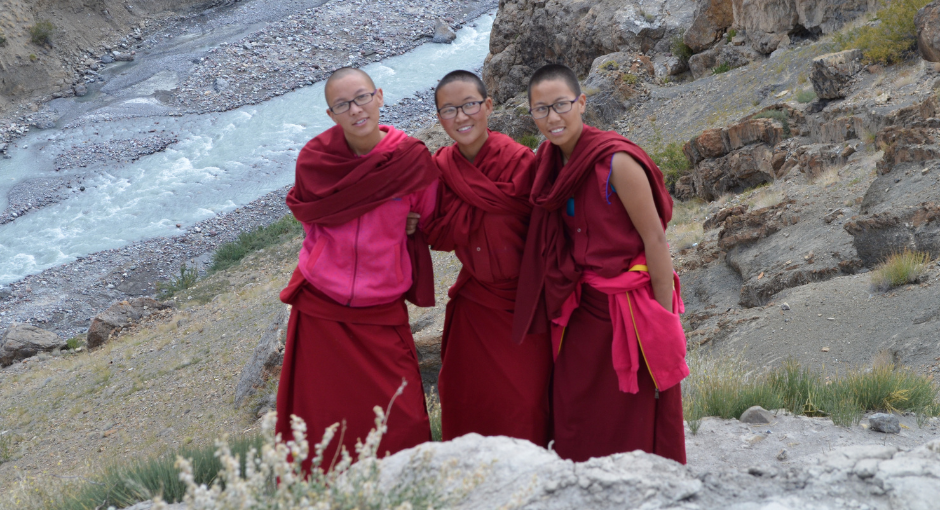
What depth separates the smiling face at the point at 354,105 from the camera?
296 cm

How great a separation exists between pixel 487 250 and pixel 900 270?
3886mm

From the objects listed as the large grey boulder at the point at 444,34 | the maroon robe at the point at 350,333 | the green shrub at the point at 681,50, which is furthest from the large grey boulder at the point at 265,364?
the large grey boulder at the point at 444,34

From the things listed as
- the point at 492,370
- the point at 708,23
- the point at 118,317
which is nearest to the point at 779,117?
the point at 708,23

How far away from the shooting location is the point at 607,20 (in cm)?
1773

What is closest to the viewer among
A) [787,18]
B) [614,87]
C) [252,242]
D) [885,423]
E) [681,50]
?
[885,423]

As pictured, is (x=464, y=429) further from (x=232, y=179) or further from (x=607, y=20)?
(x=232, y=179)

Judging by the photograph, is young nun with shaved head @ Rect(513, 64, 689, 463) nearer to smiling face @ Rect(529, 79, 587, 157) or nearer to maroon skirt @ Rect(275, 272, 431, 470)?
smiling face @ Rect(529, 79, 587, 157)

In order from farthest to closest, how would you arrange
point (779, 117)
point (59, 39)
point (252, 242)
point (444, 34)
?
point (444, 34), point (59, 39), point (252, 242), point (779, 117)

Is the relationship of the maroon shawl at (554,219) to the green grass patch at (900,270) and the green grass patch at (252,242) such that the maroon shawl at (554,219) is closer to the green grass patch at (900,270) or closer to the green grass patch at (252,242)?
the green grass patch at (900,270)

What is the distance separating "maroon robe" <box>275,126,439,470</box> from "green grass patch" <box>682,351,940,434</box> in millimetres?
1599

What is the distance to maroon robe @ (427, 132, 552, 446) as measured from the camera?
300 cm

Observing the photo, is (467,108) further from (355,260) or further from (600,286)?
(600,286)

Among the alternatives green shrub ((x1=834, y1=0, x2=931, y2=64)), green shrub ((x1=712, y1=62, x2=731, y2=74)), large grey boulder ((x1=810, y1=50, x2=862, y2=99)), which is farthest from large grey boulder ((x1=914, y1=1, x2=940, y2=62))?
green shrub ((x1=712, y1=62, x2=731, y2=74))

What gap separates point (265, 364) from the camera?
7125 mm
